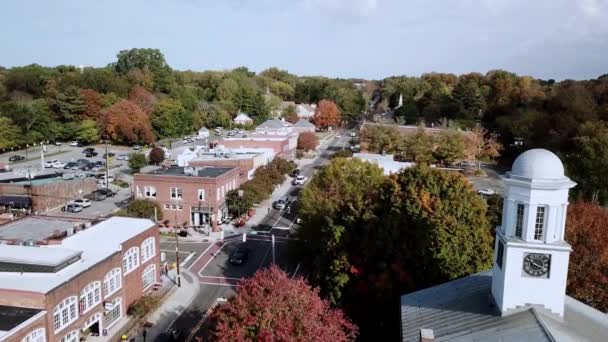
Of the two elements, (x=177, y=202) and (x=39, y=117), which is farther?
(x=39, y=117)

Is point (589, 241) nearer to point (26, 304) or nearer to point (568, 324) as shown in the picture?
point (568, 324)

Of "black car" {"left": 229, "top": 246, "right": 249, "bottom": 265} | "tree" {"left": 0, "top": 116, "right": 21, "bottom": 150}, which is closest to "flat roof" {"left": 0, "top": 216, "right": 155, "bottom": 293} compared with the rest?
"black car" {"left": 229, "top": 246, "right": 249, "bottom": 265}

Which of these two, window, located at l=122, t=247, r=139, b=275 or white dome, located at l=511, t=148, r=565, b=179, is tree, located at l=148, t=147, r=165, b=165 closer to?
window, located at l=122, t=247, r=139, b=275

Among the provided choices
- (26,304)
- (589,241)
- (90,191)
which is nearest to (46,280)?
(26,304)

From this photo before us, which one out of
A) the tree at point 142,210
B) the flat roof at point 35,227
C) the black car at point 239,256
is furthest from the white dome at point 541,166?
the tree at point 142,210

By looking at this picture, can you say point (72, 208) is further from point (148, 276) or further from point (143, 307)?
point (143, 307)

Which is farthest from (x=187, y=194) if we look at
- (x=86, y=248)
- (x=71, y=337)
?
(x=71, y=337)

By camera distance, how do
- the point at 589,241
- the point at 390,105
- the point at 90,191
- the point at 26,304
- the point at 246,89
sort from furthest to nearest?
the point at 390,105 < the point at 246,89 < the point at 90,191 < the point at 589,241 < the point at 26,304

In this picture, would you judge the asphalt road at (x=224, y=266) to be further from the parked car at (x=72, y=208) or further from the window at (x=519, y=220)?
the window at (x=519, y=220)
